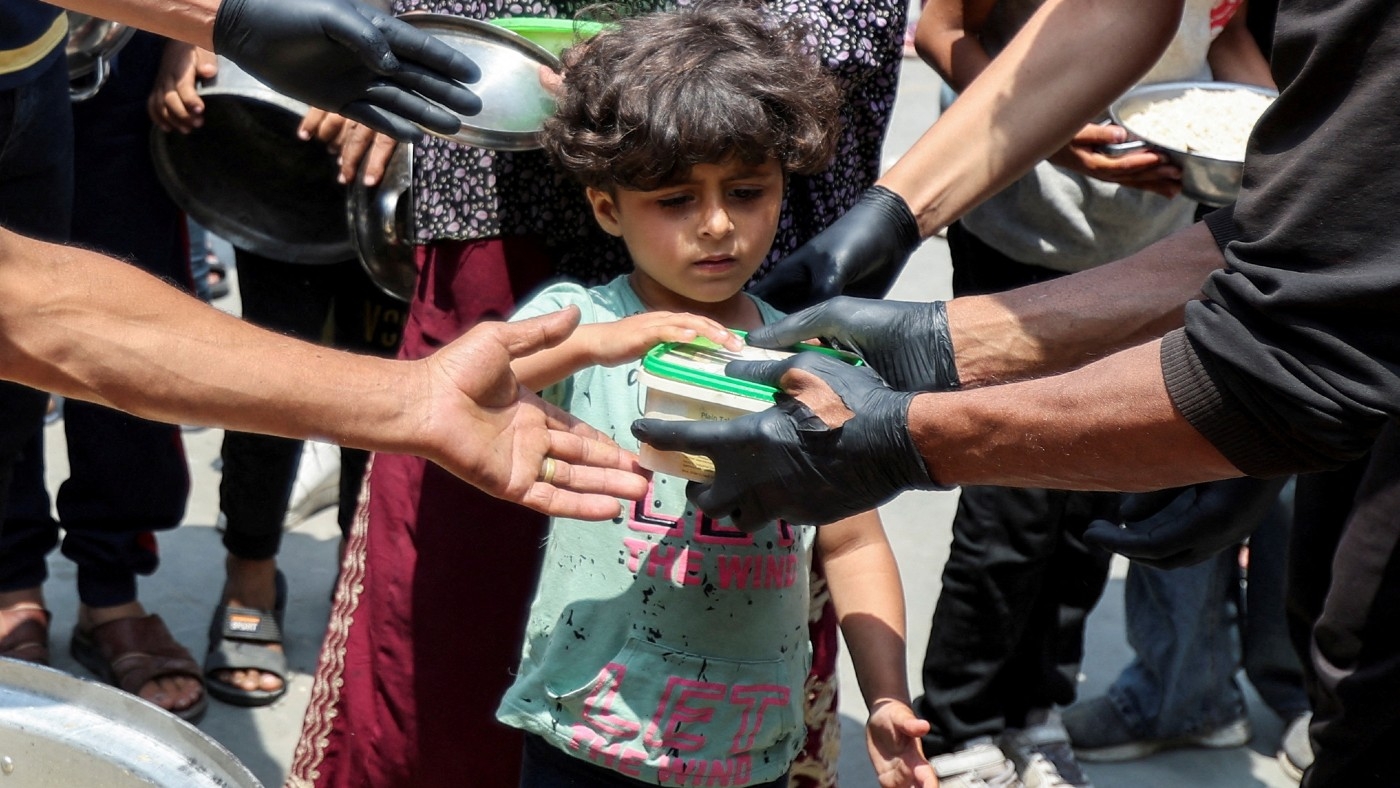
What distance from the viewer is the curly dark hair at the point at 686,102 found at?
1.89 meters

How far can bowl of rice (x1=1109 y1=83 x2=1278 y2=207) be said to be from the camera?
8.83 feet

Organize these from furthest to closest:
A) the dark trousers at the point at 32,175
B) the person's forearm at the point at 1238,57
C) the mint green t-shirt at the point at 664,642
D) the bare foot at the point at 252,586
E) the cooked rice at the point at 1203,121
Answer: the bare foot at the point at 252,586, the person's forearm at the point at 1238,57, the cooked rice at the point at 1203,121, the dark trousers at the point at 32,175, the mint green t-shirt at the point at 664,642

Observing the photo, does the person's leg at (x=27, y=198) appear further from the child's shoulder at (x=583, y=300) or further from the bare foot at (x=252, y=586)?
the child's shoulder at (x=583, y=300)

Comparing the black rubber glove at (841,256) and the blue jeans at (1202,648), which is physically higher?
the black rubber glove at (841,256)

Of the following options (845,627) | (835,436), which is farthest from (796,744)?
(835,436)

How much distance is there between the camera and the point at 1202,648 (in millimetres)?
3225

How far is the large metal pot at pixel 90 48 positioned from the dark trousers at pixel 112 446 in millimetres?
91

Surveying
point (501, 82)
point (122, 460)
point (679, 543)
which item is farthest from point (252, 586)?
point (679, 543)

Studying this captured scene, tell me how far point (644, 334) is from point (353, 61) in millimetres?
719

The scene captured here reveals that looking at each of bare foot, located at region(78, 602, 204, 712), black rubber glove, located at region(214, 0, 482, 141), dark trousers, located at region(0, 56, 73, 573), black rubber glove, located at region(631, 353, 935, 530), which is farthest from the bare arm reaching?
bare foot, located at region(78, 602, 204, 712)

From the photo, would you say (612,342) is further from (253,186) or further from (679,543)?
(253,186)

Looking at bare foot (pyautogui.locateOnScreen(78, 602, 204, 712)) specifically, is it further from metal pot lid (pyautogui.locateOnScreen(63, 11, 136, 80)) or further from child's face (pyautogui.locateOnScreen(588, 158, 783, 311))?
child's face (pyautogui.locateOnScreen(588, 158, 783, 311))

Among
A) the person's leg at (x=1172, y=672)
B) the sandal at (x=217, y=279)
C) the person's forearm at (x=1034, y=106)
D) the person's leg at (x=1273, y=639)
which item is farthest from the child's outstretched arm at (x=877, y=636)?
the sandal at (x=217, y=279)

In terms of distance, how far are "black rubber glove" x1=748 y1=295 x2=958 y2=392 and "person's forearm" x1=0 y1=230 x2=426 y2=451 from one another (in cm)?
52
